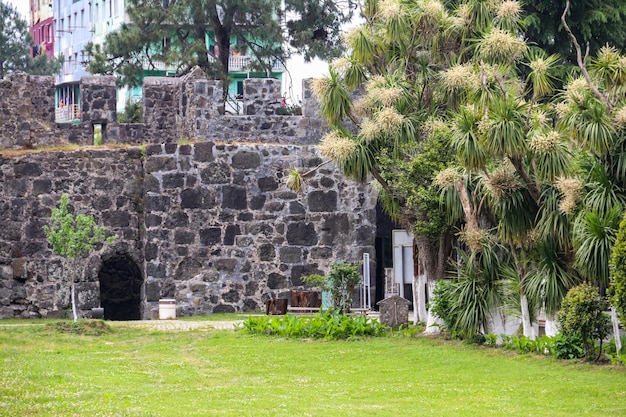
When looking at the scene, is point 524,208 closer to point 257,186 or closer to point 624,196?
point 624,196

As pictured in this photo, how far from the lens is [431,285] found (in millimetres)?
24750

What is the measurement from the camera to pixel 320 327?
24375 mm

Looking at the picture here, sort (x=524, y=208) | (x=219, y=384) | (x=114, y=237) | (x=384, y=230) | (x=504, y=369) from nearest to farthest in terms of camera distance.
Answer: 1. (x=219, y=384)
2. (x=504, y=369)
3. (x=524, y=208)
4. (x=114, y=237)
5. (x=384, y=230)

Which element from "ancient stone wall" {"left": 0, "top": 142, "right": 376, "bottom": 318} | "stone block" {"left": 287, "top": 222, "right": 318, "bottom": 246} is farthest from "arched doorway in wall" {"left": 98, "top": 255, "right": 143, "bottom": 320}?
"stone block" {"left": 287, "top": 222, "right": 318, "bottom": 246}

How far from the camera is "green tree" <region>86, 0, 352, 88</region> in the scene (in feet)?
133

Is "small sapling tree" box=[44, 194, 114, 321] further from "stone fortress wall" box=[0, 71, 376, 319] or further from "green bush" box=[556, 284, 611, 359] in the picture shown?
"green bush" box=[556, 284, 611, 359]

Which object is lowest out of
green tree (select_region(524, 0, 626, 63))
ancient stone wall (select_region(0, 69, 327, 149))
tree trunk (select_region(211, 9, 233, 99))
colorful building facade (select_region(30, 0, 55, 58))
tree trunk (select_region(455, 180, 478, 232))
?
tree trunk (select_region(455, 180, 478, 232))

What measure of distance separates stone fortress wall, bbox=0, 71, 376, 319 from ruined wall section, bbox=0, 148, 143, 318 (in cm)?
2

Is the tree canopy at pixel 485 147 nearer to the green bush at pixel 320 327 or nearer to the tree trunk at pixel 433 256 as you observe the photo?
the tree trunk at pixel 433 256

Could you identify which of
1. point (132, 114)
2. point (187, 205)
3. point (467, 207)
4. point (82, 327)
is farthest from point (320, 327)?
point (132, 114)

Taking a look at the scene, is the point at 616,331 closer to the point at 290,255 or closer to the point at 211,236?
the point at 290,255

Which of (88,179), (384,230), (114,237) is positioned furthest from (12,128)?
(384,230)

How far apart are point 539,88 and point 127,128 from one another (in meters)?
11.3

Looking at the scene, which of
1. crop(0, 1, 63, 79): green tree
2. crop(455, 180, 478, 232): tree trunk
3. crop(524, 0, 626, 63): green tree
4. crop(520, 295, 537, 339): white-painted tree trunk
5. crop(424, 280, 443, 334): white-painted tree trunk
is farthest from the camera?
crop(0, 1, 63, 79): green tree
